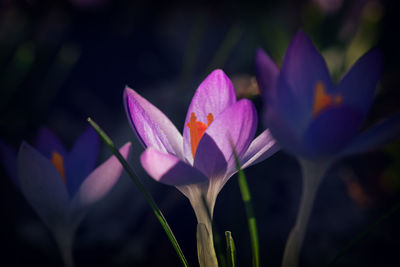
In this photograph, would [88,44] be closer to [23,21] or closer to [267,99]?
[23,21]

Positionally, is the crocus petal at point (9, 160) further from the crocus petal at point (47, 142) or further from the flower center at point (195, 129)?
the flower center at point (195, 129)

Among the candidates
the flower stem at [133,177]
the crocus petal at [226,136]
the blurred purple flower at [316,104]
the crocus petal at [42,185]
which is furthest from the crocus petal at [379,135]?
the crocus petal at [42,185]

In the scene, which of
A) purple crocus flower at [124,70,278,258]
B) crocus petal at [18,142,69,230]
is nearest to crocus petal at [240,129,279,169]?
purple crocus flower at [124,70,278,258]

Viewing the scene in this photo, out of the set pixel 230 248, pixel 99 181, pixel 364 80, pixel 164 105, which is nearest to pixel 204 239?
pixel 230 248

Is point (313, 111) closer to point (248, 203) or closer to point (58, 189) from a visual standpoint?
point (248, 203)

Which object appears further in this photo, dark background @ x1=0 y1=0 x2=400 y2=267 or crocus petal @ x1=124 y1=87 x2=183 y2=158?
dark background @ x1=0 y1=0 x2=400 y2=267

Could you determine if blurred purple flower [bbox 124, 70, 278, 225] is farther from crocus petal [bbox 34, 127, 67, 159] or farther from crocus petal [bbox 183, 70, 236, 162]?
crocus petal [bbox 34, 127, 67, 159]

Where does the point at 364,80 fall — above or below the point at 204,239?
above
